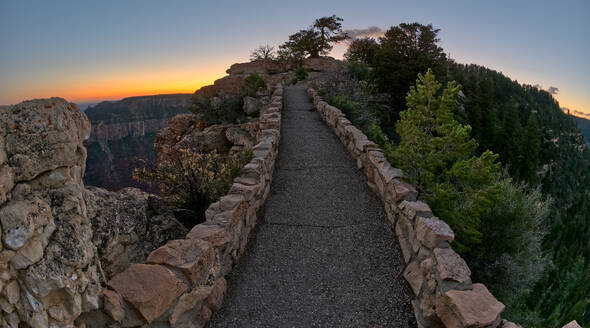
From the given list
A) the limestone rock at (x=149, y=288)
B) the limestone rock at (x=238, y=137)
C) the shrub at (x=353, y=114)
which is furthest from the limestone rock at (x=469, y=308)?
the limestone rock at (x=238, y=137)

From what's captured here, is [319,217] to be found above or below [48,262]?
below

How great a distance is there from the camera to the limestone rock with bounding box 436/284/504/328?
2.67m

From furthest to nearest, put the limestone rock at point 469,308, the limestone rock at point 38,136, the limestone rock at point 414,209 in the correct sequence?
the limestone rock at point 414,209
the limestone rock at point 469,308
the limestone rock at point 38,136

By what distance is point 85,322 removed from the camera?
2.52m

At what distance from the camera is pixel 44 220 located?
2.31m

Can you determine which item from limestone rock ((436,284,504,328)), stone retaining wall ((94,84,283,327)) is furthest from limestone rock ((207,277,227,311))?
limestone rock ((436,284,504,328))

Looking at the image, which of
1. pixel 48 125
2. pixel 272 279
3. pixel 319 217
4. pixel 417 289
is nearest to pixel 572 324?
pixel 417 289

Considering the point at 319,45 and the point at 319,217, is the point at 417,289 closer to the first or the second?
the point at 319,217

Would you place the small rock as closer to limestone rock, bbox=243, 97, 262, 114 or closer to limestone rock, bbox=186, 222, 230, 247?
limestone rock, bbox=186, 222, 230, 247

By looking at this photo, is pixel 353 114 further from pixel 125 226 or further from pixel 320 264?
pixel 125 226

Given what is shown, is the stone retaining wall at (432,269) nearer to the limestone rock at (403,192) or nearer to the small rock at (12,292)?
the limestone rock at (403,192)

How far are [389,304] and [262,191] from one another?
2.87m

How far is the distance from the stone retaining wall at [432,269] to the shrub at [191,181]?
9.30 ft

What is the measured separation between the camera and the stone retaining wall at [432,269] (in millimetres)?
2803
